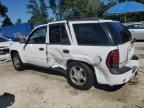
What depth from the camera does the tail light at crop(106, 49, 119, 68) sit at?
216 inches

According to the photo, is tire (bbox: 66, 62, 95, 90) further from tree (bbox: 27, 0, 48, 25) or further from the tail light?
tree (bbox: 27, 0, 48, 25)

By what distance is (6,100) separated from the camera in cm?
605

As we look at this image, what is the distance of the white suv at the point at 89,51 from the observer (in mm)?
5578

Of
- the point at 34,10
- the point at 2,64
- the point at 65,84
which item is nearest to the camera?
the point at 65,84

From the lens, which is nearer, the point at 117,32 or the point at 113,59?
the point at 113,59

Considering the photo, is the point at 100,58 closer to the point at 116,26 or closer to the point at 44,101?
the point at 116,26

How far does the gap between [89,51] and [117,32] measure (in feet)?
2.70

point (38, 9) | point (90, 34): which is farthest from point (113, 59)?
point (38, 9)

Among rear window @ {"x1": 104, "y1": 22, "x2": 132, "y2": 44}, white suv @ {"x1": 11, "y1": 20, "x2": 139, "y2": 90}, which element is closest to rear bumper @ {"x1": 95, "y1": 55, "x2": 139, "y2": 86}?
white suv @ {"x1": 11, "y1": 20, "x2": 139, "y2": 90}

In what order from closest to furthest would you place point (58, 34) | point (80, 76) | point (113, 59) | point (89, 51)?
point (113, 59)
point (89, 51)
point (80, 76)
point (58, 34)

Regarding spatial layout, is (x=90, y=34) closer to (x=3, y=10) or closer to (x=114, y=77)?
(x=114, y=77)

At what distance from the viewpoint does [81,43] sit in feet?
20.0

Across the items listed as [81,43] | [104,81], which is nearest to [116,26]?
[81,43]

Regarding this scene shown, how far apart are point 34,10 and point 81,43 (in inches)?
1414
